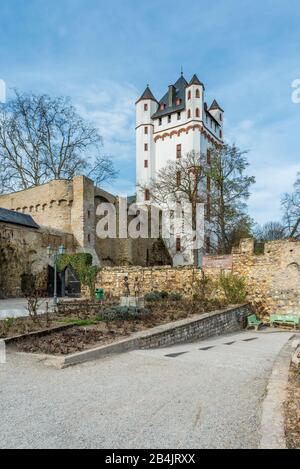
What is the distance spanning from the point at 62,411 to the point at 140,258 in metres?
30.2

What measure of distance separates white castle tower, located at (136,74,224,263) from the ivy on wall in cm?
1798

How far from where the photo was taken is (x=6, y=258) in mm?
19328

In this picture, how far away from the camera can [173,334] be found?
8.92m

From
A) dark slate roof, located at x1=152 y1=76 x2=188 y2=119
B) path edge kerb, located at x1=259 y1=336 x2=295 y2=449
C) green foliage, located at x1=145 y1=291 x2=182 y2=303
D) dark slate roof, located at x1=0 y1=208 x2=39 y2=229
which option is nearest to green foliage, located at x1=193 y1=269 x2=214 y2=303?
green foliage, located at x1=145 y1=291 x2=182 y2=303

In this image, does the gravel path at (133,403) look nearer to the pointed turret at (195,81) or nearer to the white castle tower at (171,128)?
the white castle tower at (171,128)

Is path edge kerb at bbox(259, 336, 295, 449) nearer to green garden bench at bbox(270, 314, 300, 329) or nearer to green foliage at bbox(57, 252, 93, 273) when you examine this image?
green garden bench at bbox(270, 314, 300, 329)

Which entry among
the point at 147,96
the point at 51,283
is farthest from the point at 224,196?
the point at 147,96

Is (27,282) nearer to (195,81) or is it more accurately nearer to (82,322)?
(82,322)

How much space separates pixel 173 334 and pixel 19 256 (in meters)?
13.9

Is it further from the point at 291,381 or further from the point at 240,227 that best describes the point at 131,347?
the point at 240,227

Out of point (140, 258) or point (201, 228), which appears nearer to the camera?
point (201, 228)

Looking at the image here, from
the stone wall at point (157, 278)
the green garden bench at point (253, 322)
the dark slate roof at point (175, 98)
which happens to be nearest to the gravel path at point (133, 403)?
the green garden bench at point (253, 322)

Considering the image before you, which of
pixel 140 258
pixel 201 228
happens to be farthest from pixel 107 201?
pixel 201 228

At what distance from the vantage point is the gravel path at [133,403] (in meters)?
3.14
